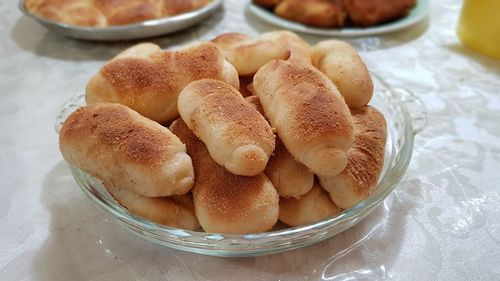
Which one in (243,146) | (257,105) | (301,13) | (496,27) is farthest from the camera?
(301,13)

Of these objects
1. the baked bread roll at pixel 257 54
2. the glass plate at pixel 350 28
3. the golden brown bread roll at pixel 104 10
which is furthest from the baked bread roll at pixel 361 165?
the golden brown bread roll at pixel 104 10

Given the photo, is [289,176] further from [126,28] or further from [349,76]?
[126,28]

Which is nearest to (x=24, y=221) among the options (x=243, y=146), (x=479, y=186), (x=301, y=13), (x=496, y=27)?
(x=243, y=146)

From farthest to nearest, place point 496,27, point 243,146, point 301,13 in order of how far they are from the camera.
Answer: point 301,13 < point 496,27 < point 243,146

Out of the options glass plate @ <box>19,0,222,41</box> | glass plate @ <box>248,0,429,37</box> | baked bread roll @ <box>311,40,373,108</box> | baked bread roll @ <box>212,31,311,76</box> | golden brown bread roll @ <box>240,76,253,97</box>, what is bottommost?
glass plate @ <box>248,0,429,37</box>

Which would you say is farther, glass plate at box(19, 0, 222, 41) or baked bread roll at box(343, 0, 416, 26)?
baked bread roll at box(343, 0, 416, 26)

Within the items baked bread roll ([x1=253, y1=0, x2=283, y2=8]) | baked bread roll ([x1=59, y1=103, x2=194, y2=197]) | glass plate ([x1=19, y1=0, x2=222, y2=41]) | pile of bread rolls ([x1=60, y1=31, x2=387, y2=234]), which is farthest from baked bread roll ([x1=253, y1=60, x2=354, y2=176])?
baked bread roll ([x1=253, y1=0, x2=283, y2=8])

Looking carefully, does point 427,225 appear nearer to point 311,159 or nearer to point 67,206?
point 311,159

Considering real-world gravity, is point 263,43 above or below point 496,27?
above

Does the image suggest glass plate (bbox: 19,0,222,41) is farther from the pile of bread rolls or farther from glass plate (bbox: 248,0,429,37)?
the pile of bread rolls
